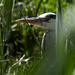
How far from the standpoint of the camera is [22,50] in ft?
6.03

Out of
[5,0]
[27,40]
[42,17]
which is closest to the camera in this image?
[5,0]

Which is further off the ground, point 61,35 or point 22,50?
point 61,35

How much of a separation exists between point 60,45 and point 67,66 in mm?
66

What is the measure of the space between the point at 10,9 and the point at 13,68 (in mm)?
269

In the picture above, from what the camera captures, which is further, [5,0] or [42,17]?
[42,17]

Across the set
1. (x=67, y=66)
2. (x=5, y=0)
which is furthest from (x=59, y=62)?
(x=5, y=0)

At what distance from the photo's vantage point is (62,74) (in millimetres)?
336

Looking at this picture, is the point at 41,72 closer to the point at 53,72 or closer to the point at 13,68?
the point at 53,72

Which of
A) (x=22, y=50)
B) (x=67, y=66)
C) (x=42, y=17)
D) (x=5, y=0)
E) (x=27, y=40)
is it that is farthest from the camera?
(x=27, y=40)

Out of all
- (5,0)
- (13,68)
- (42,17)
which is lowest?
(13,68)

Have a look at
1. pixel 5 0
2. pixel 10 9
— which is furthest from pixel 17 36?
pixel 5 0

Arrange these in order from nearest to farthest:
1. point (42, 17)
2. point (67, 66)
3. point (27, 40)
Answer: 1. point (67, 66)
2. point (42, 17)
3. point (27, 40)

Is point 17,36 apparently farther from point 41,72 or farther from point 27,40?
point 41,72

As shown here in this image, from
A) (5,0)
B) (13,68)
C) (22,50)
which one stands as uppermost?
(5,0)
